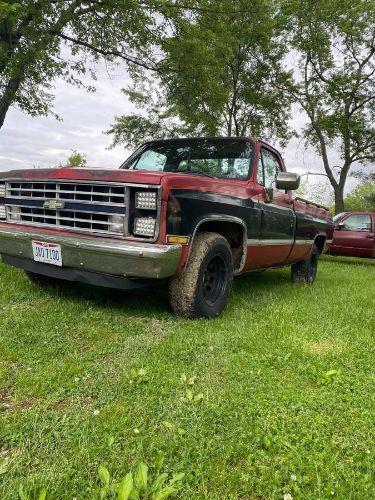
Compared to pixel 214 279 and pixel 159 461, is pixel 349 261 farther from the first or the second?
pixel 159 461

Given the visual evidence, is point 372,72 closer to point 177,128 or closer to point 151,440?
point 177,128

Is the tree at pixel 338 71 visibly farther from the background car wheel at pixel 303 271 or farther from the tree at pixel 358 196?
the tree at pixel 358 196

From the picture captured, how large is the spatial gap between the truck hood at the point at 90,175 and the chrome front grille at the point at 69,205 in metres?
0.06

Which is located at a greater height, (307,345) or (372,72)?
(372,72)

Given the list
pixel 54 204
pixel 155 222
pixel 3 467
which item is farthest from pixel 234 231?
pixel 3 467

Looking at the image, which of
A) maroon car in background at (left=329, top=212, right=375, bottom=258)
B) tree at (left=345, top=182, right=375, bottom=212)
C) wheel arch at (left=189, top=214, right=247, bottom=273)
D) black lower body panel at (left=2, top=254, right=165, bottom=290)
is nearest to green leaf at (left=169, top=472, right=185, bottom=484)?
black lower body panel at (left=2, top=254, right=165, bottom=290)

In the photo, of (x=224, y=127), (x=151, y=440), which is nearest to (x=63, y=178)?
(x=151, y=440)

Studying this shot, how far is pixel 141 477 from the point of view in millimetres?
1651

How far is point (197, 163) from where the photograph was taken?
15.8ft

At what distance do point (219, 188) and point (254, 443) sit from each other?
8.00 feet

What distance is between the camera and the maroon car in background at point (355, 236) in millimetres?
11594

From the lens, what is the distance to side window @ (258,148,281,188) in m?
4.91

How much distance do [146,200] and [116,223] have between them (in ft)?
1.13

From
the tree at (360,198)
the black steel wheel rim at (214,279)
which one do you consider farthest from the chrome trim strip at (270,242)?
the tree at (360,198)
